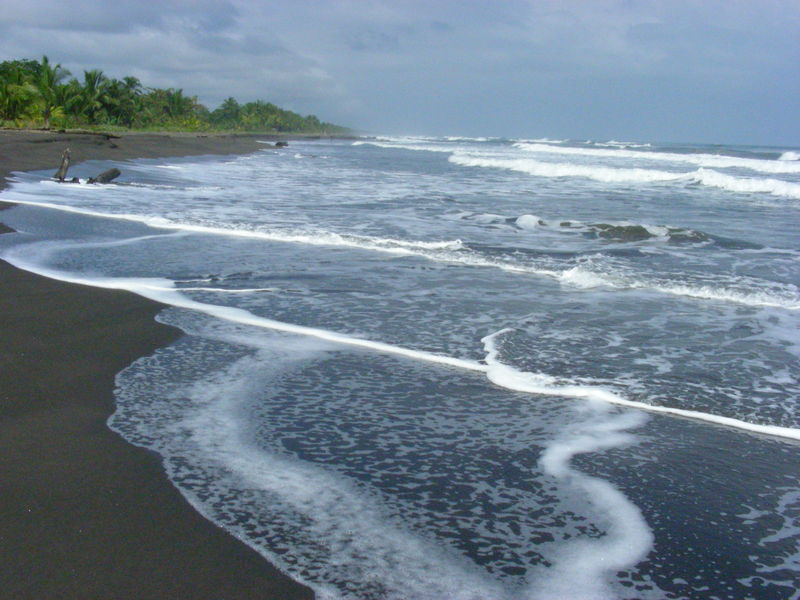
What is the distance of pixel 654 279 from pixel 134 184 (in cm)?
1548

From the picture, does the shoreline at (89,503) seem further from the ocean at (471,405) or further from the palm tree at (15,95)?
the palm tree at (15,95)

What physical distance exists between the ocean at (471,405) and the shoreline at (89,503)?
0.15 m

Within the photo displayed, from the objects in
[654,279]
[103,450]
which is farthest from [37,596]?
[654,279]

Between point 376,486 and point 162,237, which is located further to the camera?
point 162,237

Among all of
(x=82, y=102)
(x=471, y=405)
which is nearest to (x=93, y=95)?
(x=82, y=102)

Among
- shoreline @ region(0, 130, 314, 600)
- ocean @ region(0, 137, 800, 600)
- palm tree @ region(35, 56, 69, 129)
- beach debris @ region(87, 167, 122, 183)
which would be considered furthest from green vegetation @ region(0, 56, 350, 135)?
shoreline @ region(0, 130, 314, 600)

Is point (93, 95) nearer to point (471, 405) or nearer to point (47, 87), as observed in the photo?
point (47, 87)

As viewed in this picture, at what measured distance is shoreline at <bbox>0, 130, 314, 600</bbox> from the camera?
277cm

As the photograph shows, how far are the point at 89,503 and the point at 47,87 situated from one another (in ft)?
170

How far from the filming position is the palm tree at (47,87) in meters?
48.3

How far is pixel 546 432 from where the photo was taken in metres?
4.45

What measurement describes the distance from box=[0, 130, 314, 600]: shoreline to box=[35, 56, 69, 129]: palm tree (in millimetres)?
47760

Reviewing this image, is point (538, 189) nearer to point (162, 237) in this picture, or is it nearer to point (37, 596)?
point (162, 237)

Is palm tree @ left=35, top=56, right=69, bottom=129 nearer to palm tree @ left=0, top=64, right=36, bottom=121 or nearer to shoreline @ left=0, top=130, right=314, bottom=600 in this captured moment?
palm tree @ left=0, top=64, right=36, bottom=121
